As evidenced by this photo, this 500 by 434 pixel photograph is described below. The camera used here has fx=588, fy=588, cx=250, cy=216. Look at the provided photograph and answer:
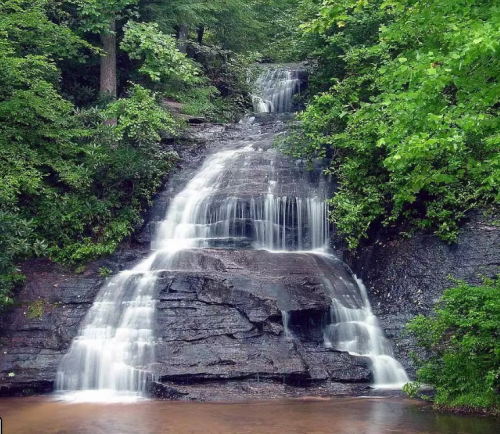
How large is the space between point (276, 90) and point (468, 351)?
59.5 ft

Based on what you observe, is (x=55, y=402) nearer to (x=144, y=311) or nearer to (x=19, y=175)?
(x=144, y=311)

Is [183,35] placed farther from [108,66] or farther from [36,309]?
[36,309]

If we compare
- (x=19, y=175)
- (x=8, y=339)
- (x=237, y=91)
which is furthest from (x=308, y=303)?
(x=237, y=91)

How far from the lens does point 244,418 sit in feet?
30.5

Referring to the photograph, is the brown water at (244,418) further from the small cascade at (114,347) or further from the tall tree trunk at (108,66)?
the tall tree trunk at (108,66)

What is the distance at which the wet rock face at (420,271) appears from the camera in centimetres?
1274

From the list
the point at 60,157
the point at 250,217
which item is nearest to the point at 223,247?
the point at 250,217

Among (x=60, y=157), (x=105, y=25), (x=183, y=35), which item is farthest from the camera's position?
(x=183, y=35)

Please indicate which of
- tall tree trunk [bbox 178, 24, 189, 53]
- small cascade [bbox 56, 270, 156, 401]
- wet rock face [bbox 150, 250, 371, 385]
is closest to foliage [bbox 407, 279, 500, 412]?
wet rock face [bbox 150, 250, 371, 385]

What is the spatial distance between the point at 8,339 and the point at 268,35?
73.4ft

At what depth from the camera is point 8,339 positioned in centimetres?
1249

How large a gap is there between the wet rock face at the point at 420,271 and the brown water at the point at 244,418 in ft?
8.58

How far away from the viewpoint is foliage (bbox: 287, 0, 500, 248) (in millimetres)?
7348

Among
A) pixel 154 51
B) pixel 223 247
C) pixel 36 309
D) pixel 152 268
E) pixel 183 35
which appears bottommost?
pixel 36 309
